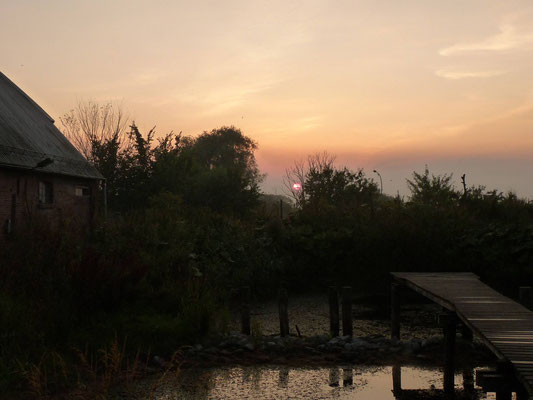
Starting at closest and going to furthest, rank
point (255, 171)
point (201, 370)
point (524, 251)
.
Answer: point (201, 370)
point (524, 251)
point (255, 171)

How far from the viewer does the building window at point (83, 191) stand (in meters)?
24.2

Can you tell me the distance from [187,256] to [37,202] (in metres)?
6.76

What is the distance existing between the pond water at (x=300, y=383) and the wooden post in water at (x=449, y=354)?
242 mm

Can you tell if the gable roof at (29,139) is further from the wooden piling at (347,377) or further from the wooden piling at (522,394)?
the wooden piling at (522,394)

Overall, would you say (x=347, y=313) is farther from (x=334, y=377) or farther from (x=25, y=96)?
(x=25, y=96)

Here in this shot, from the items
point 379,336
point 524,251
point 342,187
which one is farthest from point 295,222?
point 342,187

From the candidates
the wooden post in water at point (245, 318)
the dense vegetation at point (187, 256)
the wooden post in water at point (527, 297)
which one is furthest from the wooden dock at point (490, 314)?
the dense vegetation at point (187, 256)

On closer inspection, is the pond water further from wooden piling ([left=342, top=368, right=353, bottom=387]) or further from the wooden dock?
the wooden dock

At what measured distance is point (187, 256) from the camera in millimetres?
17359

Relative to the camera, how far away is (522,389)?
712cm

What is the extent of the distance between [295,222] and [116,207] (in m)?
15.9

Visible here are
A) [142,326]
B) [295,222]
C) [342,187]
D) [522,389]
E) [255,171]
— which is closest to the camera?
[522,389]

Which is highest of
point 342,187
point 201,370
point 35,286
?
point 342,187

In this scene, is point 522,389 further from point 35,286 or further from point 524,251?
point 524,251
